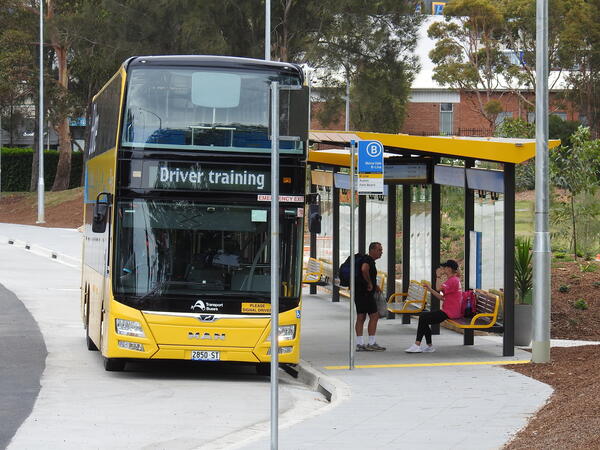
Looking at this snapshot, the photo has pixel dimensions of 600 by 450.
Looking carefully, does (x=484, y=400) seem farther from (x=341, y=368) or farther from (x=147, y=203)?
(x=147, y=203)

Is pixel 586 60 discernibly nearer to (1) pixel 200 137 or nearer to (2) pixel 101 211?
(1) pixel 200 137

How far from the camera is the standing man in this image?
15.9 meters

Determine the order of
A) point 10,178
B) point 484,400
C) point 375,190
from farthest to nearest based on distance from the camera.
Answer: point 10,178
point 375,190
point 484,400

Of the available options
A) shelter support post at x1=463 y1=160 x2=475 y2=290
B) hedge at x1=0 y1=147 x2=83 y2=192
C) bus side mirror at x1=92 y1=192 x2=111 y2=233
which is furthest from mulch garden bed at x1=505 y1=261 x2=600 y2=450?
hedge at x1=0 y1=147 x2=83 y2=192

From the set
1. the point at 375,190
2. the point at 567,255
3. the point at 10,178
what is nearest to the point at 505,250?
the point at 375,190

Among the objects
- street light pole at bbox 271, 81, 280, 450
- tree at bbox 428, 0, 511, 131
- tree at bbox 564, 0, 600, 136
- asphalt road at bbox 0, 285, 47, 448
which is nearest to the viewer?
street light pole at bbox 271, 81, 280, 450

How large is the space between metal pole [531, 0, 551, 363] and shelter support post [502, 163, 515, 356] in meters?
0.77

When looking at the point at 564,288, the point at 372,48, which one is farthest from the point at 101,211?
the point at 372,48

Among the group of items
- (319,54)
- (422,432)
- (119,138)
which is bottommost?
(422,432)

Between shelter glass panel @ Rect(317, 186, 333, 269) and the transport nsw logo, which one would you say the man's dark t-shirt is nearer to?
the transport nsw logo

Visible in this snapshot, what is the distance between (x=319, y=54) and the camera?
5031cm

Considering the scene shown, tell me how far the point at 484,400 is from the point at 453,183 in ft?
19.0

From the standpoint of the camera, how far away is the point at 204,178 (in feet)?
44.9

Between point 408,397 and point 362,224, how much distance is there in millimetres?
9836
